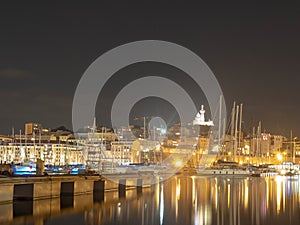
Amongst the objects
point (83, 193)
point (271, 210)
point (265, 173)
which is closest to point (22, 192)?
point (83, 193)

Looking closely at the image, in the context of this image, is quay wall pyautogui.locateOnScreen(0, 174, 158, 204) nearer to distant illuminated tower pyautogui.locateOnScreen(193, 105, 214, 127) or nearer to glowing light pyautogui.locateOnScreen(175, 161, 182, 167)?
glowing light pyautogui.locateOnScreen(175, 161, 182, 167)

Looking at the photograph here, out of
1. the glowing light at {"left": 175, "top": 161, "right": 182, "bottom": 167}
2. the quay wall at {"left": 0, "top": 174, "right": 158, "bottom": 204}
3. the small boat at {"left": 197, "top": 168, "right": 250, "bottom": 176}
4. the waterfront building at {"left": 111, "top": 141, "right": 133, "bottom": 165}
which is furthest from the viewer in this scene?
the waterfront building at {"left": 111, "top": 141, "right": 133, "bottom": 165}

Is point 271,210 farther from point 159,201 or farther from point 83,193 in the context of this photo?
point 83,193

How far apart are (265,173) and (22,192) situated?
69.6 metres

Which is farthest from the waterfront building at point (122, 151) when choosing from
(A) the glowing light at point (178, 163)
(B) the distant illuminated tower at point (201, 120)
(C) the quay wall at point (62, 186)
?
(C) the quay wall at point (62, 186)

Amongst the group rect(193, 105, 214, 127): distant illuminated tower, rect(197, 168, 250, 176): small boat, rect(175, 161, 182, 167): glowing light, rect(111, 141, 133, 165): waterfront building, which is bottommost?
rect(175, 161, 182, 167): glowing light

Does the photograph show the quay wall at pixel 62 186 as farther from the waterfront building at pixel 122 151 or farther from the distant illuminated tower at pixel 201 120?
the distant illuminated tower at pixel 201 120

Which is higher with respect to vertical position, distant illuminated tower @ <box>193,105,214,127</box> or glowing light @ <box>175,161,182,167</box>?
distant illuminated tower @ <box>193,105,214,127</box>

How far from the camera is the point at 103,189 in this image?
37.5m

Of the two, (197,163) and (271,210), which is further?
(197,163)

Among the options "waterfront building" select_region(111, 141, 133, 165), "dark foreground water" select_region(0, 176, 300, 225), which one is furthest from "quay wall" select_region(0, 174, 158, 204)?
"waterfront building" select_region(111, 141, 133, 165)

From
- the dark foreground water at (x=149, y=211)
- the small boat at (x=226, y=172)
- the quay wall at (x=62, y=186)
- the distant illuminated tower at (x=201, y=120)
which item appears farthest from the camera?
the distant illuminated tower at (x=201, y=120)

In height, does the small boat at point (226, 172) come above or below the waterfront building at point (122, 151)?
below

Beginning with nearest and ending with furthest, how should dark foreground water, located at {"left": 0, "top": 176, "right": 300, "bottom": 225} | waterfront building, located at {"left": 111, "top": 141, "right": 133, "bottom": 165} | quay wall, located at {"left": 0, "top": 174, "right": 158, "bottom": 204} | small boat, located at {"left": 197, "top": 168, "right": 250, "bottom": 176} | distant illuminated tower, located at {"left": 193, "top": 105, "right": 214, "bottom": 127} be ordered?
dark foreground water, located at {"left": 0, "top": 176, "right": 300, "bottom": 225} → quay wall, located at {"left": 0, "top": 174, "right": 158, "bottom": 204} → small boat, located at {"left": 197, "top": 168, "right": 250, "bottom": 176} → waterfront building, located at {"left": 111, "top": 141, "right": 133, "bottom": 165} → distant illuminated tower, located at {"left": 193, "top": 105, "right": 214, "bottom": 127}
